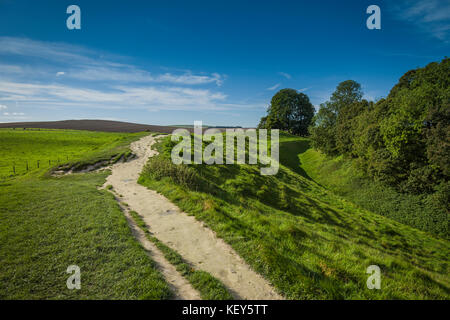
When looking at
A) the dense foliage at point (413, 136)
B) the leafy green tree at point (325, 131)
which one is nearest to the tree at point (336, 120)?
the leafy green tree at point (325, 131)

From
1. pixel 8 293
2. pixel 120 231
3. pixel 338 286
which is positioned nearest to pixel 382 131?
pixel 338 286

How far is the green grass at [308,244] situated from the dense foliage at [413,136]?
6.63 meters

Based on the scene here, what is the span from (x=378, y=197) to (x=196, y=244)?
2624 cm

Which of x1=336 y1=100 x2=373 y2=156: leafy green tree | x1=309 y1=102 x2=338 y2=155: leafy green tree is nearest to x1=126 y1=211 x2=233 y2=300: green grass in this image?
x1=336 y1=100 x2=373 y2=156: leafy green tree

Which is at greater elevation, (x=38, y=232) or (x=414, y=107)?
(x=414, y=107)

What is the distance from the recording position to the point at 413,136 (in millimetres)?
21125

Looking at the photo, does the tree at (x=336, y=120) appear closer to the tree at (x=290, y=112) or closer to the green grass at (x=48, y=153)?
the tree at (x=290, y=112)

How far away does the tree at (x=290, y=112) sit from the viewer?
69.4 m

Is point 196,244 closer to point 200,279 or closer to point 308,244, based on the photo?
point 200,279

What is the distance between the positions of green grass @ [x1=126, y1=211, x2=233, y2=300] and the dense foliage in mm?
24661

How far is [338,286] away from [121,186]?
15.9 m
